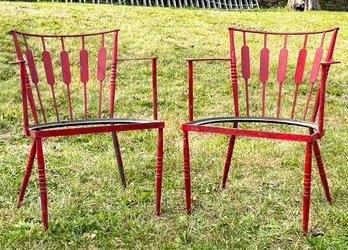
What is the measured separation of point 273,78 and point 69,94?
398cm

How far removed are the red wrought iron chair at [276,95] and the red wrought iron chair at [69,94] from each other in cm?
46

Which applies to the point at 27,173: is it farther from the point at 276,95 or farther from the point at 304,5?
the point at 304,5

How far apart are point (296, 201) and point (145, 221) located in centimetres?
Result: 98

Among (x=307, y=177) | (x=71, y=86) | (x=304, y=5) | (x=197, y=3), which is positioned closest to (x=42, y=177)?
(x=307, y=177)

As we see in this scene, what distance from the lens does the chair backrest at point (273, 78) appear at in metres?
3.25

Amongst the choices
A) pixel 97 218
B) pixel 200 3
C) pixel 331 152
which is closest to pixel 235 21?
pixel 200 3

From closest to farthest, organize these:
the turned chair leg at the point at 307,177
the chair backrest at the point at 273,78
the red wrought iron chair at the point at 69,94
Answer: the turned chair leg at the point at 307,177, the red wrought iron chair at the point at 69,94, the chair backrest at the point at 273,78

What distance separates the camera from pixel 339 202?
3107mm

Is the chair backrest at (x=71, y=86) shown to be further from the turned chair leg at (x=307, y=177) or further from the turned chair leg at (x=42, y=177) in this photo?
the turned chair leg at (x=307, y=177)

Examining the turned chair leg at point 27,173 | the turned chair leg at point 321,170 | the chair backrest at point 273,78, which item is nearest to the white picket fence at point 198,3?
the chair backrest at point 273,78

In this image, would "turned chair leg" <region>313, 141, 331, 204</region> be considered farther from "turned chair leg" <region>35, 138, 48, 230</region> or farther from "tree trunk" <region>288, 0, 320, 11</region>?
"tree trunk" <region>288, 0, 320, 11</region>

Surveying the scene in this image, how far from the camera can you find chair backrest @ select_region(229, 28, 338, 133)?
325 centimetres

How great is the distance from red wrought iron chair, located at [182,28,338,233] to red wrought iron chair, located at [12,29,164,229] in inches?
18.3

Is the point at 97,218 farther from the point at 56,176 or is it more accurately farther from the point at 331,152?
the point at 331,152
